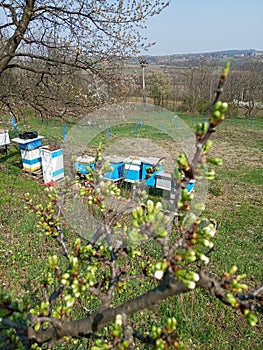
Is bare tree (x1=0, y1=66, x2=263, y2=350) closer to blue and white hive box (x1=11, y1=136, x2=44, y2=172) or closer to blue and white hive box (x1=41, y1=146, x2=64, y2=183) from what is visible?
blue and white hive box (x1=41, y1=146, x2=64, y2=183)

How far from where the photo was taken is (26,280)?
380cm

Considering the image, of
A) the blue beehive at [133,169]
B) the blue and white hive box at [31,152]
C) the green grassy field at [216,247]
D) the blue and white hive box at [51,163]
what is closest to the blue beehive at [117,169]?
the blue beehive at [133,169]

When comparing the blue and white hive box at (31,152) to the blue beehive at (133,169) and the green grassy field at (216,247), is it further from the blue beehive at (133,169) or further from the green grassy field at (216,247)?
the blue beehive at (133,169)

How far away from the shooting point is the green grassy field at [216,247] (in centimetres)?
321

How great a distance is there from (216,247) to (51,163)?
14.1ft

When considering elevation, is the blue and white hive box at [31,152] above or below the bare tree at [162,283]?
below

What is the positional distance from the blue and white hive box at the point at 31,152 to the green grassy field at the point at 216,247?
15.6 inches

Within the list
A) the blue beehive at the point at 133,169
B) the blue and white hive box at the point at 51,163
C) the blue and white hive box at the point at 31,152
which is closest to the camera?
the blue beehive at the point at 133,169

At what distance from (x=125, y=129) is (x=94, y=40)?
11035 millimetres

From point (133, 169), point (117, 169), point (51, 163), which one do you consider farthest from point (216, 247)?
point (51, 163)

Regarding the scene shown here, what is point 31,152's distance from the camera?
24.5 feet

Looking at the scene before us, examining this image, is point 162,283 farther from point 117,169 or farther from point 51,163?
point 51,163

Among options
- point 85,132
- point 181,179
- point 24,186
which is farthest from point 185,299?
point 85,132

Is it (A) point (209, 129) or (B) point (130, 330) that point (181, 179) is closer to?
(A) point (209, 129)
